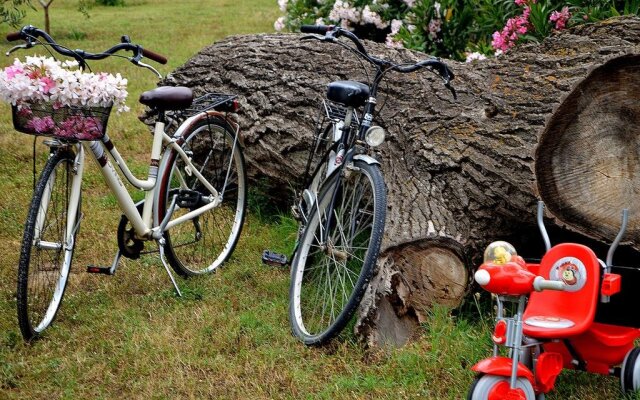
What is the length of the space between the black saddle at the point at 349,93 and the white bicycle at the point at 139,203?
0.82m

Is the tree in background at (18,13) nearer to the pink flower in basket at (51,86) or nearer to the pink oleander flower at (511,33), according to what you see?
the pink oleander flower at (511,33)

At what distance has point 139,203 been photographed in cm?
445

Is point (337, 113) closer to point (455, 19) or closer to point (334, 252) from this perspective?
point (334, 252)

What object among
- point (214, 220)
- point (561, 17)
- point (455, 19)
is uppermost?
point (561, 17)

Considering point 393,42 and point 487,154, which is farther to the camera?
point 393,42

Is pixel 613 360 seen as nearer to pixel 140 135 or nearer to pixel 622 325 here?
pixel 622 325

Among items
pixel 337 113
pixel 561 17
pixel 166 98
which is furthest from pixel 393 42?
pixel 166 98

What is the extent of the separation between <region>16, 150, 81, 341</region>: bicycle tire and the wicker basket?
176mm

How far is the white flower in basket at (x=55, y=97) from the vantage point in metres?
3.70

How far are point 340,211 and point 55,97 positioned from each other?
1.35 metres

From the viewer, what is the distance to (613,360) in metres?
3.32

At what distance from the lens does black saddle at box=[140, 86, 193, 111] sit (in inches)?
169

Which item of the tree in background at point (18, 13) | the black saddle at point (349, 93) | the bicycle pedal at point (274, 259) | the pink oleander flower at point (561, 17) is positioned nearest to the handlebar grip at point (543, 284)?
the black saddle at point (349, 93)

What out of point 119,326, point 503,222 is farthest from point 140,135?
point 503,222
